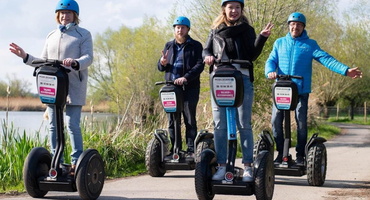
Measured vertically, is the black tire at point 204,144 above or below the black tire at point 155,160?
above

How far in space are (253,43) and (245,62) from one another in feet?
1.21

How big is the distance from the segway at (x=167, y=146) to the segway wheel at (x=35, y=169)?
228 cm

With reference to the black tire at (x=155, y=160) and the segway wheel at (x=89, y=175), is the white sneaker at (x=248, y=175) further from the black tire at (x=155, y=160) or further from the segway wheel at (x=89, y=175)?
the black tire at (x=155, y=160)

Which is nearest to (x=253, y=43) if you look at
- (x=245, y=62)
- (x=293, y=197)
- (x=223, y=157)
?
(x=245, y=62)

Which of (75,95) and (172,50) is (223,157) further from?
(172,50)

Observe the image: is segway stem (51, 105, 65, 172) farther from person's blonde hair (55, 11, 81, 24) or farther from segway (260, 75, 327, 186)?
segway (260, 75, 327, 186)

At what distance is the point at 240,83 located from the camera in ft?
17.0

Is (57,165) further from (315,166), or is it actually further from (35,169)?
(315,166)

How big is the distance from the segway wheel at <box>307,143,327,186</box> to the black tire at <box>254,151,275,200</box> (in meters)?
1.66

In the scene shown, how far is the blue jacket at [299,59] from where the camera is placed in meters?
7.29

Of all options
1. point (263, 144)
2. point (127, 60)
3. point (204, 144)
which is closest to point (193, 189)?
point (204, 144)

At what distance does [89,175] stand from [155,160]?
236 centimetres

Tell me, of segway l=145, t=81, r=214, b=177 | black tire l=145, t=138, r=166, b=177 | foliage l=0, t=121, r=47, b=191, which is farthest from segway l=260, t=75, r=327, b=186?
foliage l=0, t=121, r=47, b=191

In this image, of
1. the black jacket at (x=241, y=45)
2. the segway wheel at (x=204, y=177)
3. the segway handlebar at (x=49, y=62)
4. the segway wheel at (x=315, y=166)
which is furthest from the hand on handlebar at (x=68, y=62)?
the segway wheel at (x=315, y=166)
